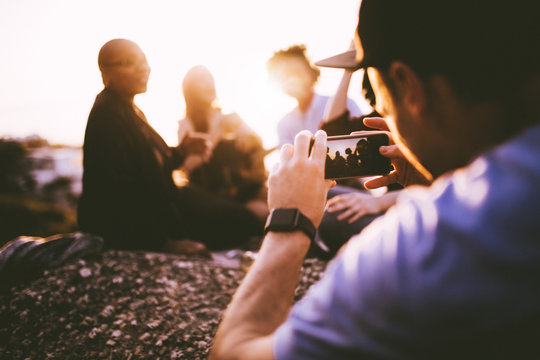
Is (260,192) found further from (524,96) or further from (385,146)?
(524,96)

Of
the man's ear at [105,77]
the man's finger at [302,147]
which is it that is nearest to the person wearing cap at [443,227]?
the man's finger at [302,147]

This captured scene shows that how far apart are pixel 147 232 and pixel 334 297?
358cm

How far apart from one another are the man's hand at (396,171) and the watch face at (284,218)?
30.9 inches

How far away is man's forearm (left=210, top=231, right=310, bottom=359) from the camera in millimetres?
892

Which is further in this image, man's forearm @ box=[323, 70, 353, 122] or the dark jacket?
man's forearm @ box=[323, 70, 353, 122]

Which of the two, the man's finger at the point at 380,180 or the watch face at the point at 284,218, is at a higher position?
the watch face at the point at 284,218

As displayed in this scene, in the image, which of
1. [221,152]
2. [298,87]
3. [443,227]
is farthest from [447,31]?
[298,87]

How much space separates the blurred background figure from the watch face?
4.19 metres

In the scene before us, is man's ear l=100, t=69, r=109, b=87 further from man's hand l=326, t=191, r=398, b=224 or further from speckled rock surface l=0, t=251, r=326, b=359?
man's hand l=326, t=191, r=398, b=224

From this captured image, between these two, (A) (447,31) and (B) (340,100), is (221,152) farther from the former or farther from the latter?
(A) (447,31)

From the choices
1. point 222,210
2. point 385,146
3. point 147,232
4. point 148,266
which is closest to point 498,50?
point 385,146

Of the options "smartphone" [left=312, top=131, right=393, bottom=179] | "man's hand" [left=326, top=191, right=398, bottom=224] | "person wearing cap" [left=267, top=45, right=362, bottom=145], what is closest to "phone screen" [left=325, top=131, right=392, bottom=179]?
"smartphone" [left=312, top=131, right=393, bottom=179]

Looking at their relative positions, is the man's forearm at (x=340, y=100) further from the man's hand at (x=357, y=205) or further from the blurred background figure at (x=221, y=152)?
the blurred background figure at (x=221, y=152)

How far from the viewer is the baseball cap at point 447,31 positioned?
2.50ft
